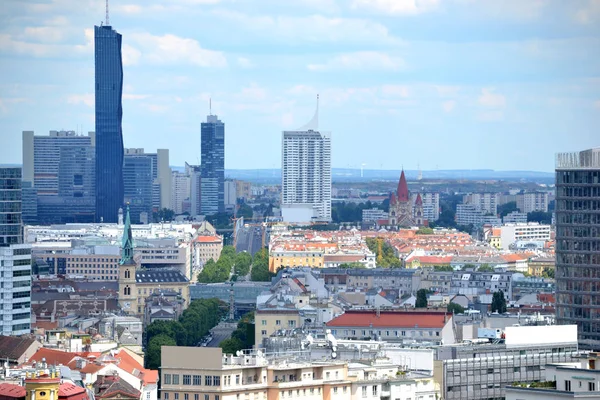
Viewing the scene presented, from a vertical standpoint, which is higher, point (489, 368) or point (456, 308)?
point (489, 368)

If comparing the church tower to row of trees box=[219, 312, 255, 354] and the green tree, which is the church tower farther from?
the green tree

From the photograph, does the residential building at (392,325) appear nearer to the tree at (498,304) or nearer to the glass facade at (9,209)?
the glass facade at (9,209)

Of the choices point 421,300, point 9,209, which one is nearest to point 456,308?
point 421,300

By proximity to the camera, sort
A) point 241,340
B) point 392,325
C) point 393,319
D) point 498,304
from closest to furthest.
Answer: point 392,325
point 393,319
point 241,340
point 498,304

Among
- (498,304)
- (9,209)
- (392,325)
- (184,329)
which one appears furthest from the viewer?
(184,329)

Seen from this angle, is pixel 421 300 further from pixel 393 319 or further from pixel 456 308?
pixel 393 319

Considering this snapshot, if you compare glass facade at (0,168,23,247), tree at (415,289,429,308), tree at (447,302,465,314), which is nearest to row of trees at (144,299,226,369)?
glass facade at (0,168,23,247)

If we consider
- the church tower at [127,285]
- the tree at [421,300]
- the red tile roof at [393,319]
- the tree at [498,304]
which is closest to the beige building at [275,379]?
the red tile roof at [393,319]
